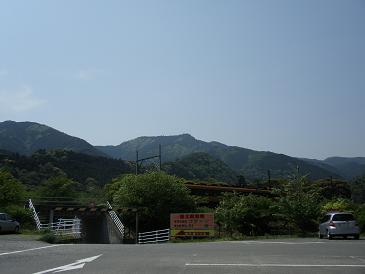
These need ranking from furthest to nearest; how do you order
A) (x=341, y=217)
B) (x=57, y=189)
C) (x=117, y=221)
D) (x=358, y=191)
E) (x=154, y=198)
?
(x=358, y=191) < (x=57, y=189) < (x=154, y=198) < (x=117, y=221) < (x=341, y=217)

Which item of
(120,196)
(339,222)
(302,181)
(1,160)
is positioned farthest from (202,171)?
(339,222)

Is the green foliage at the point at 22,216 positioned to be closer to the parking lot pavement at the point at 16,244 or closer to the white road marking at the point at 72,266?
the parking lot pavement at the point at 16,244

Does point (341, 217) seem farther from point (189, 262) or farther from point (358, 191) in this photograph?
point (358, 191)

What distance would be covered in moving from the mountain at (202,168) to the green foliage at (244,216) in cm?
11408

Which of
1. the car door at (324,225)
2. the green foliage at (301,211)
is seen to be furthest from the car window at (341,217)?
the green foliage at (301,211)

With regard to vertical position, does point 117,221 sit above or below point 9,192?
below

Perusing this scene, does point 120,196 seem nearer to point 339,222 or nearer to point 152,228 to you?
point 152,228

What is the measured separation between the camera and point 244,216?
1550 inches

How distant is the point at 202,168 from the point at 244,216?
14423cm

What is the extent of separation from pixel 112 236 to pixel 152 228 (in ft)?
16.2

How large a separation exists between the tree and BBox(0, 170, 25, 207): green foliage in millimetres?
10216

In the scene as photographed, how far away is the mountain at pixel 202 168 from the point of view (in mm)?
163387

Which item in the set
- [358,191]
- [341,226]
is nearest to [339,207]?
[341,226]

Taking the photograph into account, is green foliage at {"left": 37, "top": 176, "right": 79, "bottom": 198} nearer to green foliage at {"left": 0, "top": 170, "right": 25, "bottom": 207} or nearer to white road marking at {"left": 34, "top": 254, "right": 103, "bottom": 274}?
green foliage at {"left": 0, "top": 170, "right": 25, "bottom": 207}
